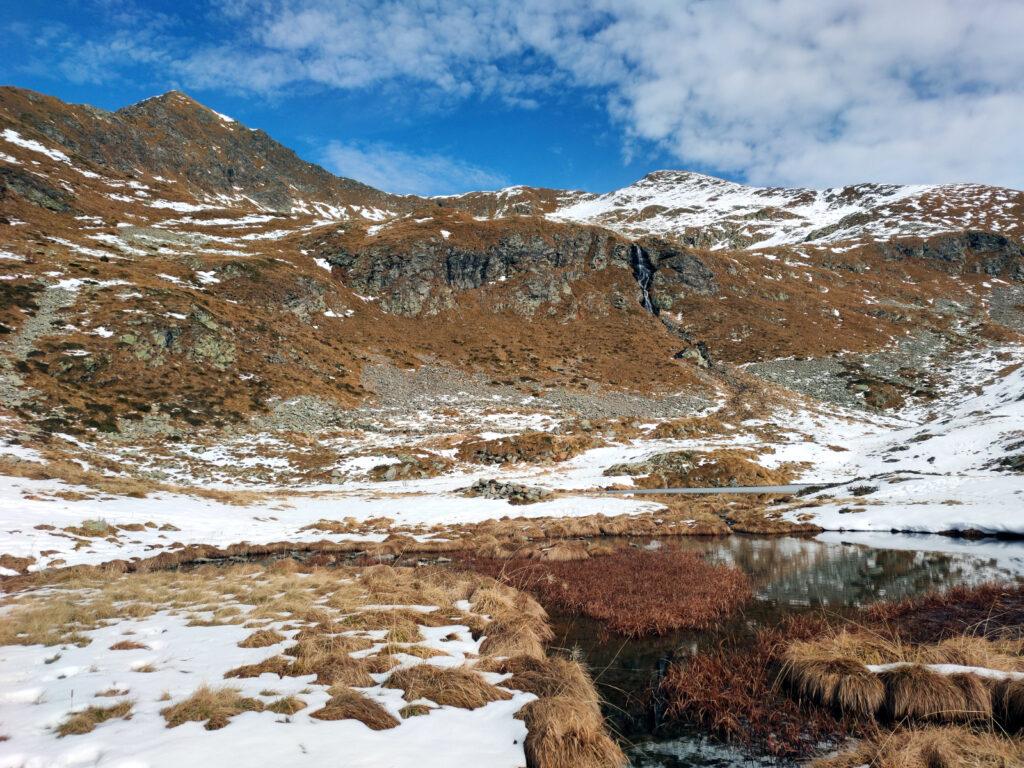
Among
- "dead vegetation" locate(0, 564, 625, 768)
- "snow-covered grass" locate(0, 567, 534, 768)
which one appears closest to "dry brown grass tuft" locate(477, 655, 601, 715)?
"dead vegetation" locate(0, 564, 625, 768)

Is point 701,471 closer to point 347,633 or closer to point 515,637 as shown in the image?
point 515,637

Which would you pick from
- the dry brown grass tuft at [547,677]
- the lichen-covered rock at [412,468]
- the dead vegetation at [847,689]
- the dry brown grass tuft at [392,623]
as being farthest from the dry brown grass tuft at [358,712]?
the lichen-covered rock at [412,468]

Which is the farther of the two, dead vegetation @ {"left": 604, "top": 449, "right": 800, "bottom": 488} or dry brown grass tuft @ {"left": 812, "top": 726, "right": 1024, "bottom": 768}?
dead vegetation @ {"left": 604, "top": 449, "right": 800, "bottom": 488}

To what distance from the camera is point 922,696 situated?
23.3ft

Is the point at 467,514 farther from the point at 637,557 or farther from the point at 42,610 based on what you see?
the point at 42,610

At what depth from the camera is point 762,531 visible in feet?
85.4

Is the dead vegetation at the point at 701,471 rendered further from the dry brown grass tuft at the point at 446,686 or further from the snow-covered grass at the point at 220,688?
the dry brown grass tuft at the point at 446,686

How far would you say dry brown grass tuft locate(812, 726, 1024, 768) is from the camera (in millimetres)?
5500

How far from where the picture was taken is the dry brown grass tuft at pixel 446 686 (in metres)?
7.73

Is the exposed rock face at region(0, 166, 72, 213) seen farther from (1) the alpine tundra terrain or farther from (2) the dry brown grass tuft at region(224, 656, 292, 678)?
(2) the dry brown grass tuft at region(224, 656, 292, 678)

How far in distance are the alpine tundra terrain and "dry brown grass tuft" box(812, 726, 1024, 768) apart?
0.50 ft

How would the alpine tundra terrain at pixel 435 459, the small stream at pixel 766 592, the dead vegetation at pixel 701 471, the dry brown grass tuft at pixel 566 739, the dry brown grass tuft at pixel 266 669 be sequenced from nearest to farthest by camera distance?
1. the dry brown grass tuft at pixel 566 739
2. the small stream at pixel 766 592
3. the alpine tundra terrain at pixel 435 459
4. the dry brown grass tuft at pixel 266 669
5. the dead vegetation at pixel 701 471

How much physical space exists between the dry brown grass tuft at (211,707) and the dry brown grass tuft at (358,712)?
0.98 m

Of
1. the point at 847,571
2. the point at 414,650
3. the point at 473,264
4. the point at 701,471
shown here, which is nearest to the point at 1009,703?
the point at 414,650
